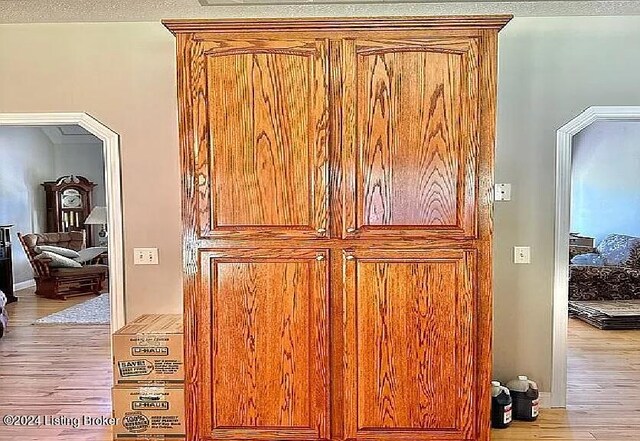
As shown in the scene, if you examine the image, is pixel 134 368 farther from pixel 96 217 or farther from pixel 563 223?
pixel 96 217

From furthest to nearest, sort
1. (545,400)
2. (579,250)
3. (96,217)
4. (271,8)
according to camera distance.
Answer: (96,217), (579,250), (545,400), (271,8)

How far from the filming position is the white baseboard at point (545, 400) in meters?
3.66

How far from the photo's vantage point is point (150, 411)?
313cm

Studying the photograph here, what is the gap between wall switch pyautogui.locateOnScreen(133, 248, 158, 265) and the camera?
11.9ft

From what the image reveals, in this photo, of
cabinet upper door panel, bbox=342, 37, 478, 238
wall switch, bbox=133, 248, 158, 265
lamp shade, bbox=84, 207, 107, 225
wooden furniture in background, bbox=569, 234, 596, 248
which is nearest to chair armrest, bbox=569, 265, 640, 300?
wooden furniture in background, bbox=569, 234, 596, 248

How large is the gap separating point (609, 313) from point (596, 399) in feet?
7.91

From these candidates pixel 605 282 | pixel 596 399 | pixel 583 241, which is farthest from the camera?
pixel 583 241

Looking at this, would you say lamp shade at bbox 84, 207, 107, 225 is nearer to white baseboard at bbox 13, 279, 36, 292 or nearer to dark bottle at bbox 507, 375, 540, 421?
white baseboard at bbox 13, 279, 36, 292

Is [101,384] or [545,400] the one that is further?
[101,384]

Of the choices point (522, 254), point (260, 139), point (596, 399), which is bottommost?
point (596, 399)

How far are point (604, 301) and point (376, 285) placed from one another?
5.03 metres

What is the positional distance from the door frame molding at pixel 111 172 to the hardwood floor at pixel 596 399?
8.11ft

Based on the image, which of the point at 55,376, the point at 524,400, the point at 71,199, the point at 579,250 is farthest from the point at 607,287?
the point at 71,199

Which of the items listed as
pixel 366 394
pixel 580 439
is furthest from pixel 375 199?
pixel 580 439
